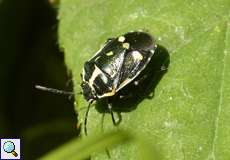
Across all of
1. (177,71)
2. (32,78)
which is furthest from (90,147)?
(32,78)

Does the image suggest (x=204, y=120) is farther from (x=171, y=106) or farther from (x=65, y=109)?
(x=65, y=109)

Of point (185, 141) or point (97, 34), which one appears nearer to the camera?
point (185, 141)

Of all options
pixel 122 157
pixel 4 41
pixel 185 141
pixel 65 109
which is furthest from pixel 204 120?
pixel 4 41

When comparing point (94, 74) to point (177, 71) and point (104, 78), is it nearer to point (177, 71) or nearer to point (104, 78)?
point (104, 78)

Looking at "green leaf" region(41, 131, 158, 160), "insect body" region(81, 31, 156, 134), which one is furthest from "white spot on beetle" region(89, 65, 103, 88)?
"green leaf" region(41, 131, 158, 160)

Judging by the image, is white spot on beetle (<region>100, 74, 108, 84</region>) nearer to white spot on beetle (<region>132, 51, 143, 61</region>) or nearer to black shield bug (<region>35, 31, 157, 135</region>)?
black shield bug (<region>35, 31, 157, 135</region>)
